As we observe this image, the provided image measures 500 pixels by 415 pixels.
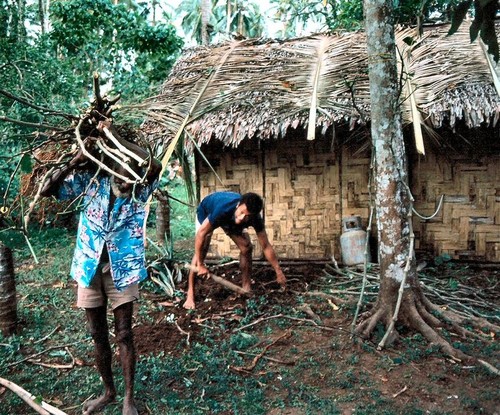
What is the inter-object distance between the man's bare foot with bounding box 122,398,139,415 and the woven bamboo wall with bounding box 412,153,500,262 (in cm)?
427

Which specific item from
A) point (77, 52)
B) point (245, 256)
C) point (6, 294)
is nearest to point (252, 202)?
point (245, 256)

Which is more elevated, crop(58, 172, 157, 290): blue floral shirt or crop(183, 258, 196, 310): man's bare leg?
crop(58, 172, 157, 290): blue floral shirt

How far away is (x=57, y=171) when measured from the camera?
2.53 m

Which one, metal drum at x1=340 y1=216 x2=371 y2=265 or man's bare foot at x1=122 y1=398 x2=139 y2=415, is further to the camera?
metal drum at x1=340 y1=216 x2=371 y2=265

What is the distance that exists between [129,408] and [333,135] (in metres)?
3.53

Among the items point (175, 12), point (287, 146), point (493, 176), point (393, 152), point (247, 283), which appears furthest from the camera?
point (175, 12)

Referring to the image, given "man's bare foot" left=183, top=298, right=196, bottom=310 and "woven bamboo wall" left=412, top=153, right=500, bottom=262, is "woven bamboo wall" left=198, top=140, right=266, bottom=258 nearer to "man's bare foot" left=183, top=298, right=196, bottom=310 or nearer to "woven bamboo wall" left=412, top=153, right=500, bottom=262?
"man's bare foot" left=183, top=298, right=196, bottom=310

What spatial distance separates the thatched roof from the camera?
507 cm

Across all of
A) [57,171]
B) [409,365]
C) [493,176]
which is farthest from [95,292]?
[493,176]

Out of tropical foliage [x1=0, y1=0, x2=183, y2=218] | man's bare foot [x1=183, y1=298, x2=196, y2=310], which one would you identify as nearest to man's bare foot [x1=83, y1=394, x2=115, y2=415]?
man's bare foot [x1=183, y1=298, x2=196, y2=310]

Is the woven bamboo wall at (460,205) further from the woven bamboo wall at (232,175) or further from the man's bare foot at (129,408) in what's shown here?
the man's bare foot at (129,408)

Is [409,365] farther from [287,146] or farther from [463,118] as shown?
[287,146]

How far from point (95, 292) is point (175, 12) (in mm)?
29871

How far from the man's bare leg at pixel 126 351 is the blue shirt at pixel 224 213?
6.24 ft
